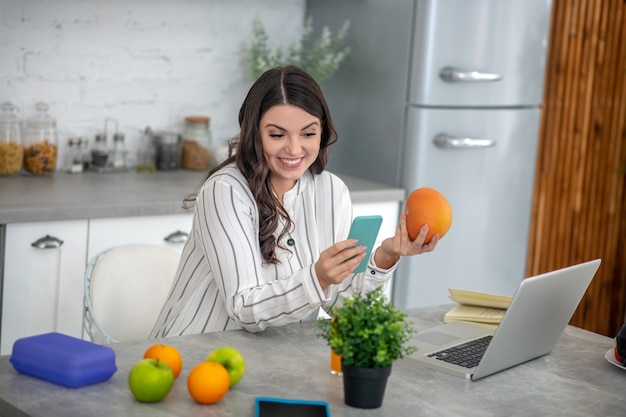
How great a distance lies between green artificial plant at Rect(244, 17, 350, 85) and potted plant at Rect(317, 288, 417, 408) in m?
2.29

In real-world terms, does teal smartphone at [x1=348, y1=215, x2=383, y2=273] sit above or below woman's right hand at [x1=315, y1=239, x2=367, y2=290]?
above

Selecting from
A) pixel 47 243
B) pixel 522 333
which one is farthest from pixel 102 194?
pixel 522 333

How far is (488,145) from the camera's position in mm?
3818

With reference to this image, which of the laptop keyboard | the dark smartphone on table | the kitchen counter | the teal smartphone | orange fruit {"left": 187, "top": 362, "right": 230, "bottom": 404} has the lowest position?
the laptop keyboard

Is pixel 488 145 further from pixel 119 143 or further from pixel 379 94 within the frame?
pixel 119 143

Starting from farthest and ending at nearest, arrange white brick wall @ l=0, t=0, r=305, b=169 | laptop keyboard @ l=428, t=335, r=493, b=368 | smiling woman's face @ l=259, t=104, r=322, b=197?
white brick wall @ l=0, t=0, r=305, b=169
smiling woman's face @ l=259, t=104, r=322, b=197
laptop keyboard @ l=428, t=335, r=493, b=368

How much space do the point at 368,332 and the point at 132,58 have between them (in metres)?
2.39

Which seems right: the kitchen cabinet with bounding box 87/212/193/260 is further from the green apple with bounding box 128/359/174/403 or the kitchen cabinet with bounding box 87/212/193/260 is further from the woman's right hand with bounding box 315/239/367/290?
the green apple with bounding box 128/359/174/403

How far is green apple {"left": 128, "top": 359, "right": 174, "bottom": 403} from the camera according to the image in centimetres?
156

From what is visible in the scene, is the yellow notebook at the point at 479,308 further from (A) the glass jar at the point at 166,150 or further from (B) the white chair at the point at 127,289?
(A) the glass jar at the point at 166,150

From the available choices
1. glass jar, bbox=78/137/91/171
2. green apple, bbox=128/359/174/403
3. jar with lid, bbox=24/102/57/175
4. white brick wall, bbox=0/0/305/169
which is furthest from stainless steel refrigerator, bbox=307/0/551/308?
green apple, bbox=128/359/174/403

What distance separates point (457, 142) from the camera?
12.3 feet

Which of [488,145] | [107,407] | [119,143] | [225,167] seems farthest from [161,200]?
[107,407]

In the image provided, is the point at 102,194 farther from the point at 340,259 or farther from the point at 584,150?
the point at 584,150
